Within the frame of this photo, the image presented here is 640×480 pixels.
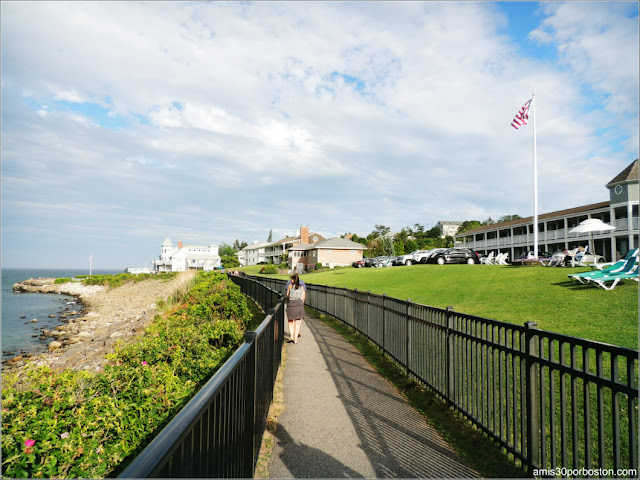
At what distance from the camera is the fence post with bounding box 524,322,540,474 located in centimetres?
362

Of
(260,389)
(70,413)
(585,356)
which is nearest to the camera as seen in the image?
(585,356)

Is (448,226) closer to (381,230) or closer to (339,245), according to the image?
(381,230)

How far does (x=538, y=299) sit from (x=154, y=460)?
1432 cm

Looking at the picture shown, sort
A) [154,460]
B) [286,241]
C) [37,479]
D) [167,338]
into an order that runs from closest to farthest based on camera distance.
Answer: [154,460]
[37,479]
[167,338]
[286,241]

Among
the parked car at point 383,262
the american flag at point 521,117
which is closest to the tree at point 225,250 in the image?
the parked car at point 383,262

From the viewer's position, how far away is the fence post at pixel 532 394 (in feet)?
11.9

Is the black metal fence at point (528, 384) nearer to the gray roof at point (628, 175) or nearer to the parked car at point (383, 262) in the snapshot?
the gray roof at point (628, 175)

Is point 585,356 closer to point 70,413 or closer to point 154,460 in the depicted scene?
point 154,460

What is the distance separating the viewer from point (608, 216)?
1569 inches

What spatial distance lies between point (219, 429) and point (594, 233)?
4474 centimetres

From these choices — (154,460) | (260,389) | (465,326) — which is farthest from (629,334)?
(154,460)

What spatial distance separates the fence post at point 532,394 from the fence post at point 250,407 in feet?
8.16

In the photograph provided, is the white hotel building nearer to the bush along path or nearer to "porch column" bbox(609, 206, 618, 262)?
"porch column" bbox(609, 206, 618, 262)

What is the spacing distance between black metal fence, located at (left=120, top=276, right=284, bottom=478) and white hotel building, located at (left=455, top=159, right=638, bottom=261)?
29.2 metres
